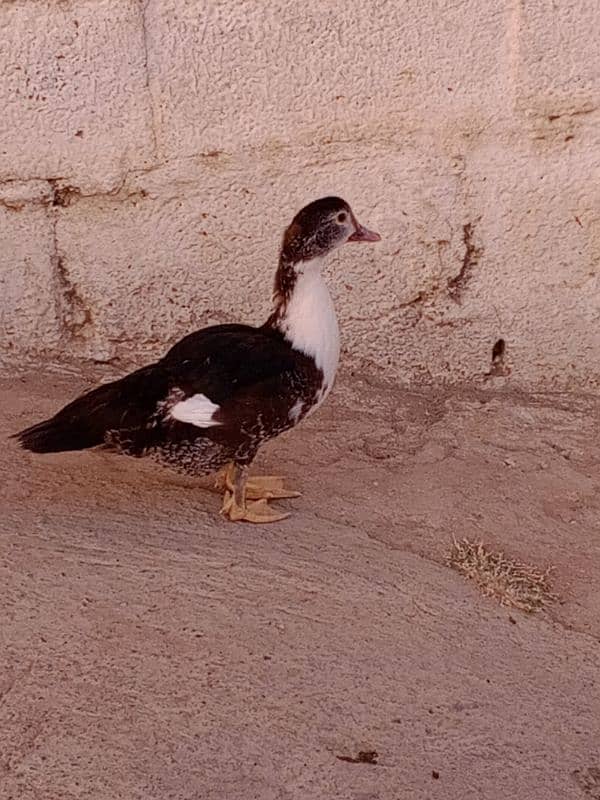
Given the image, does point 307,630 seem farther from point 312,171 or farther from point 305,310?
point 312,171

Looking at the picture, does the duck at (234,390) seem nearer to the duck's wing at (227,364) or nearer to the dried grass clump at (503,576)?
the duck's wing at (227,364)

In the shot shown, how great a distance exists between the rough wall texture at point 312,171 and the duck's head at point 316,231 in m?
0.76

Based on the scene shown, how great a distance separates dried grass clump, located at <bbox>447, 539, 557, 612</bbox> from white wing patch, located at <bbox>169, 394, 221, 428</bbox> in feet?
2.36

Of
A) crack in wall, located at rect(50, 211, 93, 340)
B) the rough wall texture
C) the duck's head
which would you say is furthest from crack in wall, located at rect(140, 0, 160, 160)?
the duck's head

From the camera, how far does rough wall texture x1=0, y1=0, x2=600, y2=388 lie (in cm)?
367

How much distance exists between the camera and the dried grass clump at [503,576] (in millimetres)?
2969

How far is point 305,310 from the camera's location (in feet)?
10.2

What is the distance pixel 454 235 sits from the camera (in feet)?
12.8

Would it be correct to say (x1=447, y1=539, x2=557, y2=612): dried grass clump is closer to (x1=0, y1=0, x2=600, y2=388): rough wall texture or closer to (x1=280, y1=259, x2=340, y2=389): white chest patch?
(x1=280, y1=259, x2=340, y2=389): white chest patch

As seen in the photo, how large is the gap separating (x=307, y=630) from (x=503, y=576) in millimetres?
588

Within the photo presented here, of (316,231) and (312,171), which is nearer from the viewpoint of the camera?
(316,231)

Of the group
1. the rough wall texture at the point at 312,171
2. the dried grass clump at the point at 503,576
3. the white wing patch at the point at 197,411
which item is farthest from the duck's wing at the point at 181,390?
the rough wall texture at the point at 312,171

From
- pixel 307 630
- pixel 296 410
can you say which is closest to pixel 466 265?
pixel 296 410

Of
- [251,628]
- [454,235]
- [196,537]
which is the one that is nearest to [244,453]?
[196,537]
